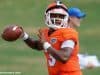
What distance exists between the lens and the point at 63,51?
738 cm

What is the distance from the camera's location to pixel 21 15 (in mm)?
15023

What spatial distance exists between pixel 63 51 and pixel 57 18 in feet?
1.56

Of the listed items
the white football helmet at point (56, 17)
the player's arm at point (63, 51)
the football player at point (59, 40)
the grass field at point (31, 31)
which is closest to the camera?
the player's arm at point (63, 51)

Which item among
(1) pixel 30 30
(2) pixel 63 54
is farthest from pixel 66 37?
(1) pixel 30 30

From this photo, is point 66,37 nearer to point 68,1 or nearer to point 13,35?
point 13,35

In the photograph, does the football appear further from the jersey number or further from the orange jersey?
the jersey number

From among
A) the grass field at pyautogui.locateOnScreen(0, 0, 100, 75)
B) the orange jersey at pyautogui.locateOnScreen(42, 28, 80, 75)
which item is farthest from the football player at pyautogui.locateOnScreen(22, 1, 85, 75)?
the grass field at pyautogui.locateOnScreen(0, 0, 100, 75)

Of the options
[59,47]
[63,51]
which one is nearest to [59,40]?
[59,47]

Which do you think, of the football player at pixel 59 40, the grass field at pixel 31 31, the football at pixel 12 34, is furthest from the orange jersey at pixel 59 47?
the grass field at pixel 31 31

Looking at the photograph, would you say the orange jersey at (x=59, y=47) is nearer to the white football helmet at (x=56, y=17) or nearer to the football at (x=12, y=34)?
the white football helmet at (x=56, y=17)

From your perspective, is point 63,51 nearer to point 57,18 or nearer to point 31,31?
point 57,18

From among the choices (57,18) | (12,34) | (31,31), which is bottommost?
(31,31)

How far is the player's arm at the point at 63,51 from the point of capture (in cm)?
732

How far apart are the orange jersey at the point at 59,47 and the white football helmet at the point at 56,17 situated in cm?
7
